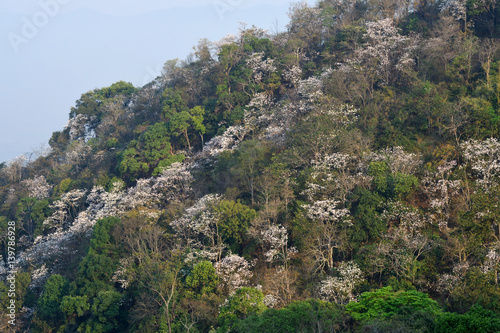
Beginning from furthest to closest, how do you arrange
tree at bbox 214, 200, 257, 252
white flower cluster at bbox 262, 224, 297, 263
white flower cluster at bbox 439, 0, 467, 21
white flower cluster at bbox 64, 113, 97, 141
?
white flower cluster at bbox 64, 113, 97, 141 → white flower cluster at bbox 439, 0, 467, 21 → tree at bbox 214, 200, 257, 252 → white flower cluster at bbox 262, 224, 297, 263

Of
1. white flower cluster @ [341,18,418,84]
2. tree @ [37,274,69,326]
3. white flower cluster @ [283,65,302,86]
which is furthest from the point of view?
white flower cluster @ [283,65,302,86]

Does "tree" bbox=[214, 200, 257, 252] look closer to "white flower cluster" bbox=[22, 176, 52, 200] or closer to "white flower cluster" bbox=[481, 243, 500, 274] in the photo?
"white flower cluster" bbox=[481, 243, 500, 274]

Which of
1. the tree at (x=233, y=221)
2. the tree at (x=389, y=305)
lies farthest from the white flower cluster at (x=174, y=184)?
the tree at (x=389, y=305)

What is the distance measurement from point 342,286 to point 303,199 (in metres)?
5.97

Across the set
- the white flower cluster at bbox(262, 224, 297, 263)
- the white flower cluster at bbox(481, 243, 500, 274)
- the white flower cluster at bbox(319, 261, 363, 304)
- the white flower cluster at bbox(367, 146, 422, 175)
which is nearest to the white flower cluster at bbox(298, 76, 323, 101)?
the white flower cluster at bbox(367, 146, 422, 175)

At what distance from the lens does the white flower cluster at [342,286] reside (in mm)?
19448

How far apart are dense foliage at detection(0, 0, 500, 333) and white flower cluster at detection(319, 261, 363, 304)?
8 cm

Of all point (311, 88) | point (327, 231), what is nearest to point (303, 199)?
point (327, 231)

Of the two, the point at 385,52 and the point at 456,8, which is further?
the point at 385,52

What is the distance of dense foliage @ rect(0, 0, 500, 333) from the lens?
18.8 m

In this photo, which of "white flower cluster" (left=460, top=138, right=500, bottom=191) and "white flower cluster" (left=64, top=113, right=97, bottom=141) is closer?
"white flower cluster" (left=460, top=138, right=500, bottom=191)

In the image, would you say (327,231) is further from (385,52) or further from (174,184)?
(385,52)

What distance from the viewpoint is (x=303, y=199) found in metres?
24.4

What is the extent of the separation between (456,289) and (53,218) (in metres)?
28.8
